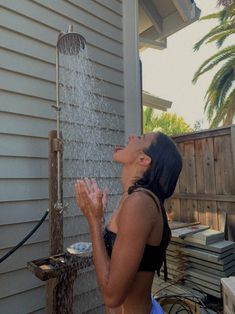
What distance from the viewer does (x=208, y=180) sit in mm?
3607

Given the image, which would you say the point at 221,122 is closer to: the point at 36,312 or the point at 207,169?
the point at 207,169

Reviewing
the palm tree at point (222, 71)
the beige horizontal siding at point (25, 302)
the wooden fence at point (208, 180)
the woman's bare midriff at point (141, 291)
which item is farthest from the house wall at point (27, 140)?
the palm tree at point (222, 71)

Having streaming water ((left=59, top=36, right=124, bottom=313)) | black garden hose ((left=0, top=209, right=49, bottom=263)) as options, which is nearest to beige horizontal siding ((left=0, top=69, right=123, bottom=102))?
streaming water ((left=59, top=36, right=124, bottom=313))

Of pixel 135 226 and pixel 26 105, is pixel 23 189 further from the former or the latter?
pixel 135 226

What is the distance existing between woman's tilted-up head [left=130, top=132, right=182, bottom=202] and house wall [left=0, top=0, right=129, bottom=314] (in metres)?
1.21

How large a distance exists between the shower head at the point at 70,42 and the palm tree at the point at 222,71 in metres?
7.97

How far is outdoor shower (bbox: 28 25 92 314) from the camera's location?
5.99ft

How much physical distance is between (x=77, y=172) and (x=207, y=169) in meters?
1.74

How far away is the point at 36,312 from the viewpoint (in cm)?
219

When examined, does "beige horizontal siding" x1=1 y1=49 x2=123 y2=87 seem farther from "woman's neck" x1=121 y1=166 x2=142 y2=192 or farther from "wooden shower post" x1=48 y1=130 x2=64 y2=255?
"woman's neck" x1=121 y1=166 x2=142 y2=192

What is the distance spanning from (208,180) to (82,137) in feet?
5.73

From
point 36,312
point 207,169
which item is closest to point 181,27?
point 207,169

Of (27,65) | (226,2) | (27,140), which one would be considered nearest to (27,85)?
(27,65)

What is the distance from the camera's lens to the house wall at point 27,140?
2068 mm
